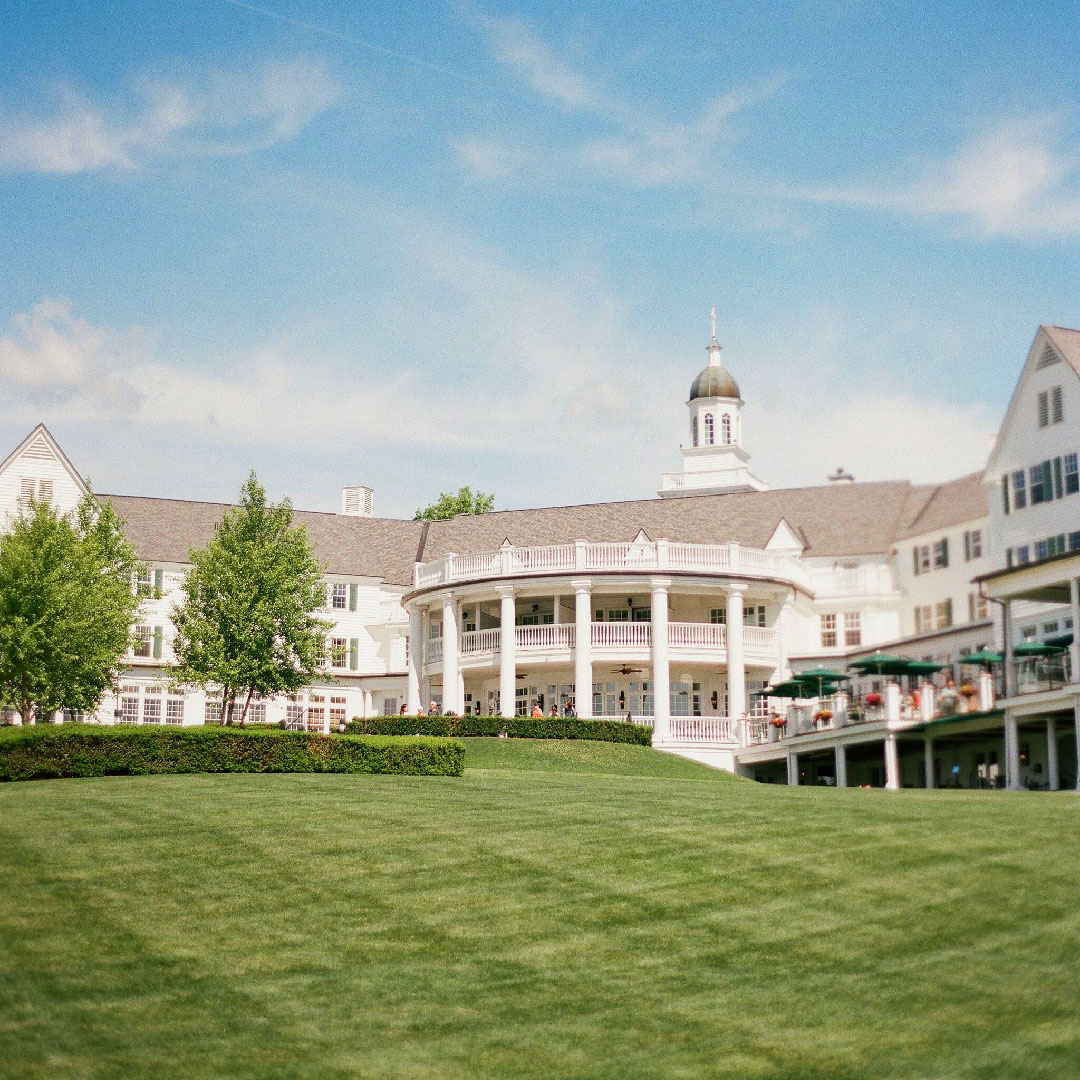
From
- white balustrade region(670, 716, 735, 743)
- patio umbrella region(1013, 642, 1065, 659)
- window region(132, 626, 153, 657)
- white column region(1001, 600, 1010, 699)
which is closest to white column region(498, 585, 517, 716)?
white balustrade region(670, 716, 735, 743)

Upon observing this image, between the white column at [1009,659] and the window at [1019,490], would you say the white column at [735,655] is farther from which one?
the white column at [1009,659]

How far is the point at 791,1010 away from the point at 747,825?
24.9ft

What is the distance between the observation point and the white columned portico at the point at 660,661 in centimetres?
5212

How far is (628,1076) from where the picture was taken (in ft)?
37.7

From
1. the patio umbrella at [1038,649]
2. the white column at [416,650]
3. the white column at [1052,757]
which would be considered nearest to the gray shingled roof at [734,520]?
the white column at [416,650]

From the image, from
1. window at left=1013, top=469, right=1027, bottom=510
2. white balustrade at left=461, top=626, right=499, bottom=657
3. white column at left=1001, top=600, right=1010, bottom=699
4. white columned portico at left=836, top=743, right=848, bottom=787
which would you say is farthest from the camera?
white balustrade at left=461, top=626, right=499, bottom=657

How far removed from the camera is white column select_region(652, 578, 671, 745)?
5212cm

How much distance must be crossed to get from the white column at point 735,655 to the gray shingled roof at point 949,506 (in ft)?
36.9

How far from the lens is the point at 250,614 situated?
54062 millimetres

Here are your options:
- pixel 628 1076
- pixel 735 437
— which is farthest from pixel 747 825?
pixel 735 437

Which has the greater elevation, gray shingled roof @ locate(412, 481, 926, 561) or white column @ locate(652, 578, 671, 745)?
gray shingled roof @ locate(412, 481, 926, 561)

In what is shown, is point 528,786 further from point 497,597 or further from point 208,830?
point 497,597

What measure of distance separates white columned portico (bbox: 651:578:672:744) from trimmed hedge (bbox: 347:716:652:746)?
9.82 feet

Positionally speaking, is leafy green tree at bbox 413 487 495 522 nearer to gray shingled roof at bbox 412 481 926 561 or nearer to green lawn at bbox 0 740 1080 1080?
gray shingled roof at bbox 412 481 926 561
